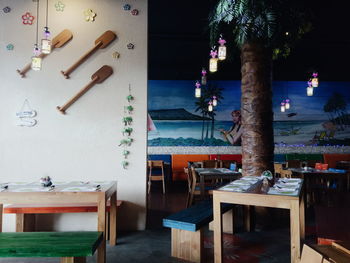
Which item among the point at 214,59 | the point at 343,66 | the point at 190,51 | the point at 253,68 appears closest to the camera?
the point at 253,68

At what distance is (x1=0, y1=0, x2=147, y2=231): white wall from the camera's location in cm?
386

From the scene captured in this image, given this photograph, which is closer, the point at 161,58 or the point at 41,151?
the point at 41,151

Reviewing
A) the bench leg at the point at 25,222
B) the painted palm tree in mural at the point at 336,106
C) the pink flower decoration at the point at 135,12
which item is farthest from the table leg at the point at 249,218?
the painted palm tree in mural at the point at 336,106

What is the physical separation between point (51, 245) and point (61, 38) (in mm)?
2907

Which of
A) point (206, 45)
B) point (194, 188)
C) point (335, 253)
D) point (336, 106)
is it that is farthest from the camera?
point (336, 106)

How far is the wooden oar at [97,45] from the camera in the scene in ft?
12.8

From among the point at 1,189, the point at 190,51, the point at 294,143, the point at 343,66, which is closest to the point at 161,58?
the point at 190,51

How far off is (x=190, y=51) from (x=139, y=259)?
604 cm

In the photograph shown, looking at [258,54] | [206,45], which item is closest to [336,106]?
[206,45]

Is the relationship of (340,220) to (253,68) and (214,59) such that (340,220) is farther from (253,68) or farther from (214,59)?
(214,59)

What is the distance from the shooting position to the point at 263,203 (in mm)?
2455

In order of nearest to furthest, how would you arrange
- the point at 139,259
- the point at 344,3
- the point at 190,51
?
the point at 139,259 < the point at 344,3 < the point at 190,51

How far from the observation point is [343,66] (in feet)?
28.9

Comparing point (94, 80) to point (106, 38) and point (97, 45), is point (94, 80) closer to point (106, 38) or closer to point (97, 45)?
point (97, 45)
